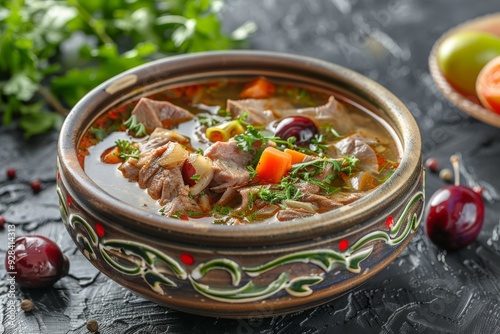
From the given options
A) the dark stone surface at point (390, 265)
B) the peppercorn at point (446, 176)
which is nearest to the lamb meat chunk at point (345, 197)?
the dark stone surface at point (390, 265)

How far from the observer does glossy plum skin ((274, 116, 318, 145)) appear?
3.07 m

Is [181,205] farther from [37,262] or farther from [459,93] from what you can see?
[459,93]

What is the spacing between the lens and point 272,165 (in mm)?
2818

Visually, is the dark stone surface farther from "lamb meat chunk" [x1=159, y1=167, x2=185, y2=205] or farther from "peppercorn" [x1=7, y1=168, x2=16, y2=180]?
"lamb meat chunk" [x1=159, y1=167, x2=185, y2=205]

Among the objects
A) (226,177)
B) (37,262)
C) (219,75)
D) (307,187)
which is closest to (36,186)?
(37,262)

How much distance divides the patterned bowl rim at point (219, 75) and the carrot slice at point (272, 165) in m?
0.41

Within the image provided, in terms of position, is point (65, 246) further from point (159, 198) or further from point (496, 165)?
point (496, 165)

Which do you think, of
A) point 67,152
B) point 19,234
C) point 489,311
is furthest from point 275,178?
point 19,234

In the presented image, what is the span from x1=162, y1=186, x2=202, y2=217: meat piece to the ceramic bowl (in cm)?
22

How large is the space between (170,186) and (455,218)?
125 centimetres

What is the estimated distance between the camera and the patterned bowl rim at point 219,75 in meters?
2.36

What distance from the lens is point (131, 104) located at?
3.27 metres

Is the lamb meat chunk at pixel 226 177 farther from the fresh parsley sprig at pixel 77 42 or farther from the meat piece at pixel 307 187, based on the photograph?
the fresh parsley sprig at pixel 77 42

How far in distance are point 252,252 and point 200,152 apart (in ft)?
2.28
